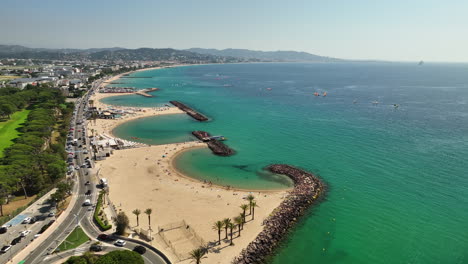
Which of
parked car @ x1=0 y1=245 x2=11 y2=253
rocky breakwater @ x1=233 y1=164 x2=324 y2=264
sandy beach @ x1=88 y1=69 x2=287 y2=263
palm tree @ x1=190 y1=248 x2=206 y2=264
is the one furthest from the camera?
sandy beach @ x1=88 y1=69 x2=287 y2=263

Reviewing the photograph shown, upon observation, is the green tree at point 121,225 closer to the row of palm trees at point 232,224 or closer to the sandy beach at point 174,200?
the sandy beach at point 174,200

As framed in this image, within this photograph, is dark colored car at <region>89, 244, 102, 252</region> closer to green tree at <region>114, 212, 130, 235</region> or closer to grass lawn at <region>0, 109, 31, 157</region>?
green tree at <region>114, 212, 130, 235</region>

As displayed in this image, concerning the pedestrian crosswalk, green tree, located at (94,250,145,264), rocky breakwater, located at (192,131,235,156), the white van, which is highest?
rocky breakwater, located at (192,131,235,156)

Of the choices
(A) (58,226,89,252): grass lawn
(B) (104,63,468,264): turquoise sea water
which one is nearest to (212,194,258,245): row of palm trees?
(B) (104,63,468,264): turquoise sea water

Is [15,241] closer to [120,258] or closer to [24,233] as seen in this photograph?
[24,233]

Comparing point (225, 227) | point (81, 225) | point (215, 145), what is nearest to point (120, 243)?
point (81, 225)

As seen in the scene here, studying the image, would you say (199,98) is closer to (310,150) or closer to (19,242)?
(310,150)

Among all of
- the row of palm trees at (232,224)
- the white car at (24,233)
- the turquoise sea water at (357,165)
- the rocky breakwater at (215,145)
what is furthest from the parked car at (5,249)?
the rocky breakwater at (215,145)

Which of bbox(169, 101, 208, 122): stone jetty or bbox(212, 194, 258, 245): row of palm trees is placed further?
bbox(169, 101, 208, 122): stone jetty
